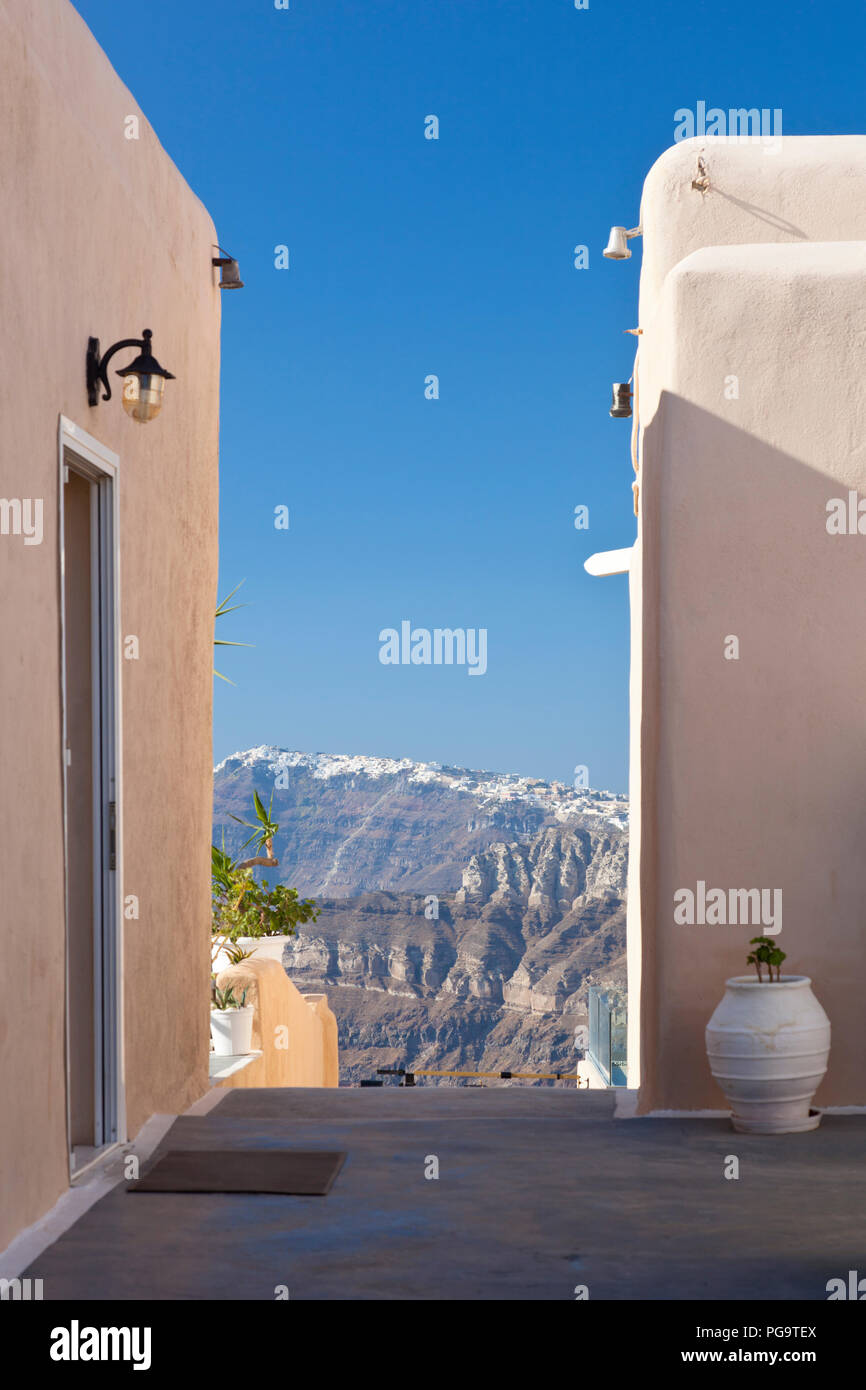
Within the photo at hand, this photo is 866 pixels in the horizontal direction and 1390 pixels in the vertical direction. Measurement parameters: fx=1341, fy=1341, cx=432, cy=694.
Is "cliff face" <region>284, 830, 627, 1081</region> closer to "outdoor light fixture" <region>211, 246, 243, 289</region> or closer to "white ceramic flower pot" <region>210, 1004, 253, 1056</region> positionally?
"white ceramic flower pot" <region>210, 1004, 253, 1056</region>

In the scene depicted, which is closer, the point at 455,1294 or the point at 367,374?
the point at 455,1294

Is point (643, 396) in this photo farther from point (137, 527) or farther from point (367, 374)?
point (367, 374)

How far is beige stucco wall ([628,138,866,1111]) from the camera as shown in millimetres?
5008

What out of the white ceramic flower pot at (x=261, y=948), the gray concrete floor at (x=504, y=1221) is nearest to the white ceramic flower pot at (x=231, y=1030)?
the white ceramic flower pot at (x=261, y=948)

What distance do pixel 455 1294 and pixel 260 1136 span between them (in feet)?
6.30

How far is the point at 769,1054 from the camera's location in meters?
4.54

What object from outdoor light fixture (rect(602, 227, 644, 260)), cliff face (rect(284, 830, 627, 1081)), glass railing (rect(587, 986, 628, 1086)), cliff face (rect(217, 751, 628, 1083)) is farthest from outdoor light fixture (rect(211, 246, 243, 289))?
cliff face (rect(284, 830, 627, 1081))

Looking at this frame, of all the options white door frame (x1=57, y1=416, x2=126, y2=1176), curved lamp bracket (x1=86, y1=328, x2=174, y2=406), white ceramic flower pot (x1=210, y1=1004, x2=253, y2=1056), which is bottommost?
white ceramic flower pot (x1=210, y1=1004, x2=253, y2=1056)

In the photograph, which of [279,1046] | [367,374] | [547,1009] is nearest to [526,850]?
[547,1009]

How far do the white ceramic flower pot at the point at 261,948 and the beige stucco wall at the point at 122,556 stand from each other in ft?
7.53

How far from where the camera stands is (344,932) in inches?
1681

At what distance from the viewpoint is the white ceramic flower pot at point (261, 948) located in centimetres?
839

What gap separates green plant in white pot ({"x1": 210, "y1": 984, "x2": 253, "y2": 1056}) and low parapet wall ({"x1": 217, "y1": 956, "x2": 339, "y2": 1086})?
0.14m

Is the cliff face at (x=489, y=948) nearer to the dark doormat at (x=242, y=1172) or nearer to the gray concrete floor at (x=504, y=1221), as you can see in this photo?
the gray concrete floor at (x=504, y=1221)
